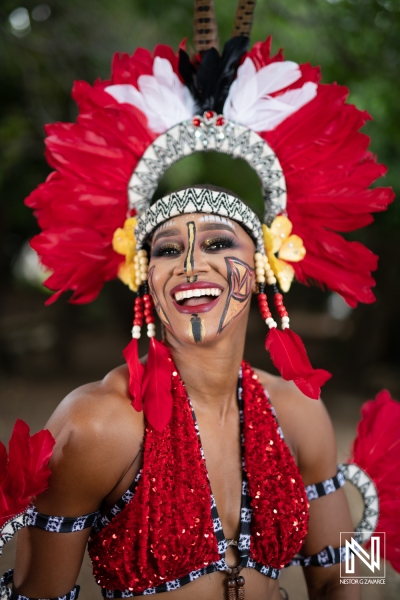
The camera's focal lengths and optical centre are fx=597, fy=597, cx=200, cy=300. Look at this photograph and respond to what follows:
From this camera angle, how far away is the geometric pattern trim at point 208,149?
2340 millimetres

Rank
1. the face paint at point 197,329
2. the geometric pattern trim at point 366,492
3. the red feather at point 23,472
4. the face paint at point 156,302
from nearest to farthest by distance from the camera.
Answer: the red feather at point 23,472
the face paint at point 197,329
the face paint at point 156,302
the geometric pattern trim at point 366,492

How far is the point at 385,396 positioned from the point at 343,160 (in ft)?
3.54

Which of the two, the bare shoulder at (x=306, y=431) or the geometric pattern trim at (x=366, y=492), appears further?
the geometric pattern trim at (x=366, y=492)

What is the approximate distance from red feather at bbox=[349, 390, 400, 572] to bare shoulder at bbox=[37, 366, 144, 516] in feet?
3.70

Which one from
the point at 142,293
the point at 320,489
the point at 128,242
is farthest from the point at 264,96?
the point at 320,489

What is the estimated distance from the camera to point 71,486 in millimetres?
1932

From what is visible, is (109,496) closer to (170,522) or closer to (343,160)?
(170,522)

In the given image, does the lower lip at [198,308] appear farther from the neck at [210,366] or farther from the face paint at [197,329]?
the neck at [210,366]

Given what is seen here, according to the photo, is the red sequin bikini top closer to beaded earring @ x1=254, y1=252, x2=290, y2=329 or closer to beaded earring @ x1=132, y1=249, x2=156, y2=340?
beaded earring @ x1=132, y1=249, x2=156, y2=340

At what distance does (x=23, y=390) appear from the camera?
751cm

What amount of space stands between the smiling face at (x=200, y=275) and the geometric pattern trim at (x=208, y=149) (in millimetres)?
248

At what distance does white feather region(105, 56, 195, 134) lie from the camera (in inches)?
92.3

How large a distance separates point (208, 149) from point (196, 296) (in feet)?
2.05

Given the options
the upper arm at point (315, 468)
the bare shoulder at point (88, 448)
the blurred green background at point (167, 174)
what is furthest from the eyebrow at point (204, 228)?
the blurred green background at point (167, 174)
